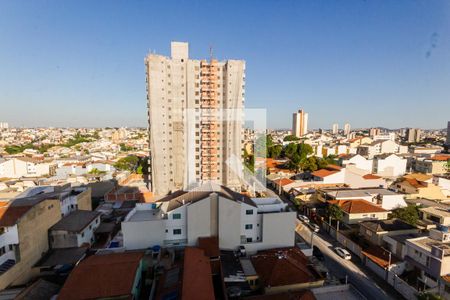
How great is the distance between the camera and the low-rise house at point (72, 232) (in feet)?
42.2

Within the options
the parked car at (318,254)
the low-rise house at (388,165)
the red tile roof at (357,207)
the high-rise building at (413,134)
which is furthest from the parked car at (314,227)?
the high-rise building at (413,134)

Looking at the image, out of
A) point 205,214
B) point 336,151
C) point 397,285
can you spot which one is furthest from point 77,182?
point 336,151

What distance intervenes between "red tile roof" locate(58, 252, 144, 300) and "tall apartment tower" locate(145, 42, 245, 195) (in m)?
14.9

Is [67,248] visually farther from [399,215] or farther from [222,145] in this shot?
[399,215]

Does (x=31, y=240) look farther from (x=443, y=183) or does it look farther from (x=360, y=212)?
(x=443, y=183)

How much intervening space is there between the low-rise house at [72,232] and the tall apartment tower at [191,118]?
996cm

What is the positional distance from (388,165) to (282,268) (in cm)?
2810

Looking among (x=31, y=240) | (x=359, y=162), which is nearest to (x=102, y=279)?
(x=31, y=240)

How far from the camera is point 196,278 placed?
786cm

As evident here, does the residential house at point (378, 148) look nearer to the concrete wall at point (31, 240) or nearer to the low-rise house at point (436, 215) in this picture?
the low-rise house at point (436, 215)

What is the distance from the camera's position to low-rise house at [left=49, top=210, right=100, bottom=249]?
42.2 ft

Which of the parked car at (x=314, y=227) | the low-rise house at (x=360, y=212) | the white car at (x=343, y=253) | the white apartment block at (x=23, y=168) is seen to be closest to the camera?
the white car at (x=343, y=253)

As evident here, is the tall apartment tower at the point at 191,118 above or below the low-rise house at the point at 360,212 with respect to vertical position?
above

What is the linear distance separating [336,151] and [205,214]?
4109 cm
